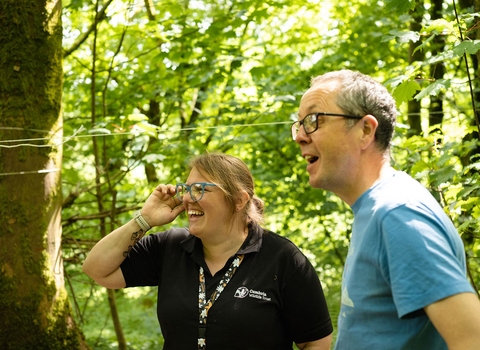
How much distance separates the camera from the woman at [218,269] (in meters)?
1.80

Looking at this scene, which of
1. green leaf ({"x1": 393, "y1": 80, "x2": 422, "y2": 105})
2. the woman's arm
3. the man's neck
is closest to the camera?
the man's neck

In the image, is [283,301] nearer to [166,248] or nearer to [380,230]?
[166,248]

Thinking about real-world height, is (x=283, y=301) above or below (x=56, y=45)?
below

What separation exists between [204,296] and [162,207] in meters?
0.57

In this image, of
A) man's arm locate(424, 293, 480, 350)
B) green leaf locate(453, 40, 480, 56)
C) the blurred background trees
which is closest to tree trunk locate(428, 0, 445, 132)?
the blurred background trees

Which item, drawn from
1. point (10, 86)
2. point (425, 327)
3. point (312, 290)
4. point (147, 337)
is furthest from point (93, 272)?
point (147, 337)

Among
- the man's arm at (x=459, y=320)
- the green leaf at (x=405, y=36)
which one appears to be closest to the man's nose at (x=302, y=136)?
the man's arm at (x=459, y=320)

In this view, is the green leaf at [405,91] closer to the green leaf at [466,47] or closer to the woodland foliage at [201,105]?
the green leaf at [466,47]

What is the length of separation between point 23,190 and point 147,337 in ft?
11.0

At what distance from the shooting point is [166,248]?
83.8 inches

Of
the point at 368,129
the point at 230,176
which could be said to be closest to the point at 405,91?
the point at 230,176

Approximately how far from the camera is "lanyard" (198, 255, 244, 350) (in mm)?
1790

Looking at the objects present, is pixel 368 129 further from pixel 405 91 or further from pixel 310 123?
pixel 405 91

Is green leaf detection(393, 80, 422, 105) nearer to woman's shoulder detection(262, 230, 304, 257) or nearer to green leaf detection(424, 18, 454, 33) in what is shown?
green leaf detection(424, 18, 454, 33)
